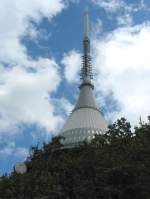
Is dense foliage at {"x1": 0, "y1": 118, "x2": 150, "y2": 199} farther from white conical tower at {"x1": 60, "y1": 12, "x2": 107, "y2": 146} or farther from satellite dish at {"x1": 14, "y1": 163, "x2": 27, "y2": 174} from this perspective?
white conical tower at {"x1": 60, "y1": 12, "x2": 107, "y2": 146}

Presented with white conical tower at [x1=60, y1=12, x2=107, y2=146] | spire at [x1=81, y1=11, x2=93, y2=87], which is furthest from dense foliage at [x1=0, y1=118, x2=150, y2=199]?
spire at [x1=81, y1=11, x2=93, y2=87]

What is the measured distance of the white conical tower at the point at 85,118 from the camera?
106 metres

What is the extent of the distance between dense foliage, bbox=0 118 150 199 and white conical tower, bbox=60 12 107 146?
5948 cm

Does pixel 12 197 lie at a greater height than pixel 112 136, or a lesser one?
lesser

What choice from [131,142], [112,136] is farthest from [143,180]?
[112,136]

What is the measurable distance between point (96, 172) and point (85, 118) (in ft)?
239

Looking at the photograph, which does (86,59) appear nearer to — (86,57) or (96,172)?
(86,57)

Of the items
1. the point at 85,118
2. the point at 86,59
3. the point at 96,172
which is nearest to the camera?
the point at 96,172

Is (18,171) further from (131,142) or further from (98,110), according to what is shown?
(98,110)

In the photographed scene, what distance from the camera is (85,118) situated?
110062 millimetres

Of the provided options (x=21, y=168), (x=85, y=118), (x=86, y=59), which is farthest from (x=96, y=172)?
(x=86, y=59)

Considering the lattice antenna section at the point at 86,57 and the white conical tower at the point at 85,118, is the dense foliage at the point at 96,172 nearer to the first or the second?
the white conical tower at the point at 85,118

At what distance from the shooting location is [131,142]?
3928cm

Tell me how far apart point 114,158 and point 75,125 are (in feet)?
241
